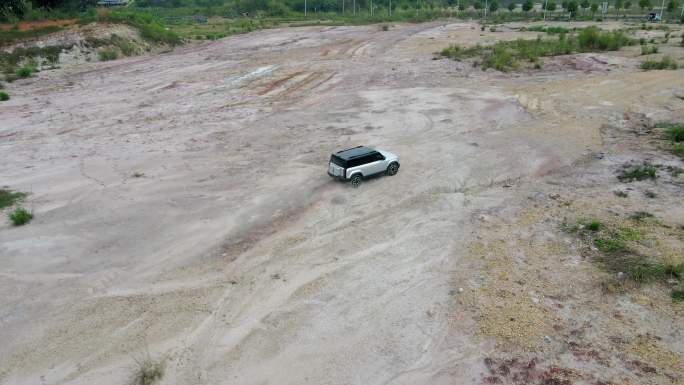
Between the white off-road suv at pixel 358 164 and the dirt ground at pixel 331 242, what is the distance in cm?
56

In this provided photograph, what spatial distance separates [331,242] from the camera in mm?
15078

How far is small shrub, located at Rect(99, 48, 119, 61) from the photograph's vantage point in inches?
1822

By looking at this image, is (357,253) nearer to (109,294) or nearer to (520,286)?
(520,286)

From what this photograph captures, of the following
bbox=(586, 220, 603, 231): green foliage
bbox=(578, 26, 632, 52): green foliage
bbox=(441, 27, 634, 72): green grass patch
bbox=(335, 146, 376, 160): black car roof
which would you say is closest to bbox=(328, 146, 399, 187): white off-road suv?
bbox=(335, 146, 376, 160): black car roof

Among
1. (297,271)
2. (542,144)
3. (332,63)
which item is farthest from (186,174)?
(332,63)

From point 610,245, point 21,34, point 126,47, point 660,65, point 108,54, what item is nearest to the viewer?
point 610,245

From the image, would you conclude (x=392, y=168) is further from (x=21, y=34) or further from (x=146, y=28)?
(x=146, y=28)

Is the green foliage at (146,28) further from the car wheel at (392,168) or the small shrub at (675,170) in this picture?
the small shrub at (675,170)

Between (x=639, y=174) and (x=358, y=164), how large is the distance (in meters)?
11.2

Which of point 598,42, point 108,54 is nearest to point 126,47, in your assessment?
point 108,54

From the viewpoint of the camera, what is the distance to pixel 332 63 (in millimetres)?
43938

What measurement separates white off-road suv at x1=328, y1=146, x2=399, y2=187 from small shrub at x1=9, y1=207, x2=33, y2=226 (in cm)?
1097

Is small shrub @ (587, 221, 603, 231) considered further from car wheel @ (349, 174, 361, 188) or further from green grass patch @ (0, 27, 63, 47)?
green grass patch @ (0, 27, 63, 47)

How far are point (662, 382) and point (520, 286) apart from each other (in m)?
3.74
